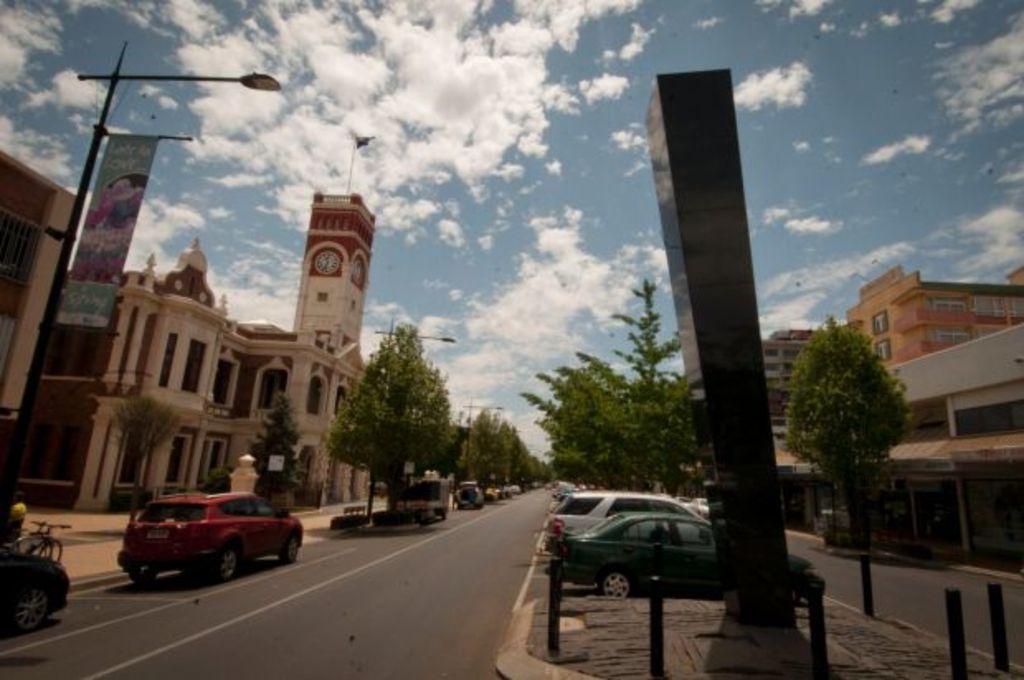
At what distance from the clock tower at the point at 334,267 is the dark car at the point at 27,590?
4719cm

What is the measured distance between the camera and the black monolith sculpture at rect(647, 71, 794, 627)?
7988mm

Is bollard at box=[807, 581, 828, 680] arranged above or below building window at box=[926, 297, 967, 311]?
below

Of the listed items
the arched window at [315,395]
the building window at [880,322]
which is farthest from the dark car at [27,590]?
the building window at [880,322]

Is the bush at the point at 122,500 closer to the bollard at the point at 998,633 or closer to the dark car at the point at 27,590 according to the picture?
the dark car at the point at 27,590

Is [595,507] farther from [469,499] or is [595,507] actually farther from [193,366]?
[469,499]

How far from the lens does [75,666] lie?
272 inches

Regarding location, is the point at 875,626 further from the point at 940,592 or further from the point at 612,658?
the point at 940,592

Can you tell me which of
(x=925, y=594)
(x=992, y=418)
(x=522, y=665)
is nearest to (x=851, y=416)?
(x=992, y=418)

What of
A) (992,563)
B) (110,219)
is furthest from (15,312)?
(992,563)

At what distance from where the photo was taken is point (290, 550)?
52.2ft

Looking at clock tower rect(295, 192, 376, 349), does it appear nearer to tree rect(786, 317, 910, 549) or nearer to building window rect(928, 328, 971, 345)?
tree rect(786, 317, 910, 549)

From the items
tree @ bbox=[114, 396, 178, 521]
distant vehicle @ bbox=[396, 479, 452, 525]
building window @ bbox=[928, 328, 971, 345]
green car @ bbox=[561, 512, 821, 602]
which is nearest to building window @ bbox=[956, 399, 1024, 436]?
green car @ bbox=[561, 512, 821, 602]

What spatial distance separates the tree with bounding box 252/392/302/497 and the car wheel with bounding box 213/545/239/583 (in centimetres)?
2047

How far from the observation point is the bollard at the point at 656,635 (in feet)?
20.3
